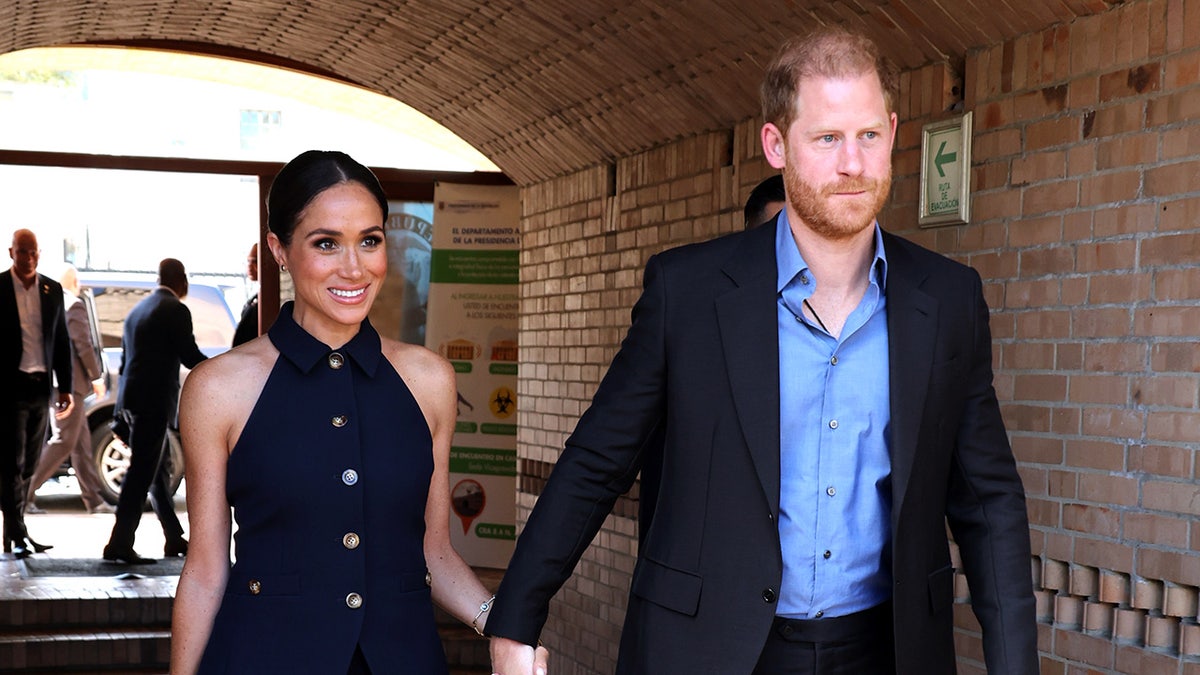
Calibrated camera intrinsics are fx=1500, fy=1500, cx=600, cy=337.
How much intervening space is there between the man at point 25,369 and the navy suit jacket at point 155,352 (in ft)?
2.34

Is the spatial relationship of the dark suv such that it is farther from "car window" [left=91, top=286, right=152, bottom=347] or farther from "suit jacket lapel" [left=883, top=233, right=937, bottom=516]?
"suit jacket lapel" [left=883, top=233, right=937, bottom=516]

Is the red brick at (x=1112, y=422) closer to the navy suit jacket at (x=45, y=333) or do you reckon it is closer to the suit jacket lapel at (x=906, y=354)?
the suit jacket lapel at (x=906, y=354)

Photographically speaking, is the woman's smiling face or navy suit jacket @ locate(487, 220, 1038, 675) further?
the woman's smiling face

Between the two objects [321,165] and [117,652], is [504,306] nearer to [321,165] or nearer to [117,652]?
[117,652]

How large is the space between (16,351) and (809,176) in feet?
27.5

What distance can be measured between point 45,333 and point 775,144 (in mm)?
8329

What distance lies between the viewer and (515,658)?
260 centimetres

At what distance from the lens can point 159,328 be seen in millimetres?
9414

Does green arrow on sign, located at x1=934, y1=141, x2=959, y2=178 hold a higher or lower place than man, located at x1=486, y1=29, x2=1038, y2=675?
higher

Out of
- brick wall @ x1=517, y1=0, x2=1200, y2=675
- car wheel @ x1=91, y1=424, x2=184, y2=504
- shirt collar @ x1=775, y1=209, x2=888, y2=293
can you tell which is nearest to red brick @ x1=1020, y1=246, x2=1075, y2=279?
brick wall @ x1=517, y1=0, x2=1200, y2=675

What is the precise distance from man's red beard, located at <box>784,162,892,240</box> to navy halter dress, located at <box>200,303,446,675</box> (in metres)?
0.86

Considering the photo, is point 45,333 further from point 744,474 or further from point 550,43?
point 744,474

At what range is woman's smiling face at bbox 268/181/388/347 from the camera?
276 cm

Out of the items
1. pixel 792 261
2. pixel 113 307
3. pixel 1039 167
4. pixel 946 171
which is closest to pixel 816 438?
pixel 792 261
